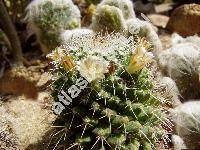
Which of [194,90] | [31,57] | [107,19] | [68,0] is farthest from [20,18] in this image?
[194,90]

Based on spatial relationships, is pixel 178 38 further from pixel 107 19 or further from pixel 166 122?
pixel 166 122

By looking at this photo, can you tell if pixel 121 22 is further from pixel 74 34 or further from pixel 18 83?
pixel 18 83

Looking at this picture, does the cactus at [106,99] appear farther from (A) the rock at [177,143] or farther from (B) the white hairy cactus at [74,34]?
(B) the white hairy cactus at [74,34]

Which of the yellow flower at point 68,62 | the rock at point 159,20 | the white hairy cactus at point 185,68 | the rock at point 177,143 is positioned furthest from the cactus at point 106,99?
the rock at point 159,20

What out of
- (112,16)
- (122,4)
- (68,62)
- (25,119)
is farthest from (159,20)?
(68,62)

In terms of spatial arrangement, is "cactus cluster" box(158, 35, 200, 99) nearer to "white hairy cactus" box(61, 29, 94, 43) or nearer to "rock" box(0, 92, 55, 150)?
"white hairy cactus" box(61, 29, 94, 43)
